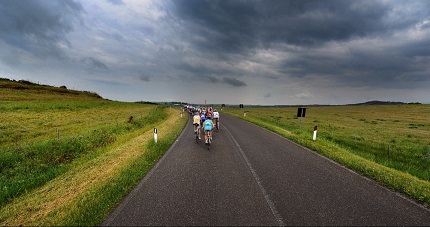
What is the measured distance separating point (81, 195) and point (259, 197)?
4.67 m

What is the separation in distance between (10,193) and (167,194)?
503 cm

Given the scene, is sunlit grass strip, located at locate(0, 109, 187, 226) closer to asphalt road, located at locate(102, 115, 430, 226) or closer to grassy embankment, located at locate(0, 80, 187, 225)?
grassy embankment, located at locate(0, 80, 187, 225)

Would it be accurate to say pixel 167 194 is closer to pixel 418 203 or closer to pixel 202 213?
pixel 202 213

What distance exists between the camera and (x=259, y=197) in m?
5.73

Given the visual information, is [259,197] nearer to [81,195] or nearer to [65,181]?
[81,195]

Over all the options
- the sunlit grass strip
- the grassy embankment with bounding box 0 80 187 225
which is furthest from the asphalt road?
the grassy embankment with bounding box 0 80 187 225

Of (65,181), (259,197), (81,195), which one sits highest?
(259,197)

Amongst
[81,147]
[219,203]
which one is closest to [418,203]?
[219,203]

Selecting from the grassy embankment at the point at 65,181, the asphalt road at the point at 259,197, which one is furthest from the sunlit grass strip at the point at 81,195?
the asphalt road at the point at 259,197

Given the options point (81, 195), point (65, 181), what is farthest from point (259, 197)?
point (65, 181)

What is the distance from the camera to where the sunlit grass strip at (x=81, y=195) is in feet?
16.2

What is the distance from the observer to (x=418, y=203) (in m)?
5.58

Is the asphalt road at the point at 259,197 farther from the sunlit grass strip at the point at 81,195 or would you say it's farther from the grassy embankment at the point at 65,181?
the grassy embankment at the point at 65,181

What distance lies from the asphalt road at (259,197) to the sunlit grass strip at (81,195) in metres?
0.42
